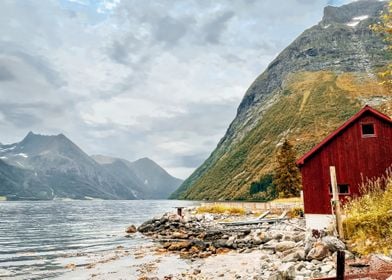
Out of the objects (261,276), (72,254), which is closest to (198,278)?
(261,276)

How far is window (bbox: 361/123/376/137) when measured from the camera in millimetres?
28047

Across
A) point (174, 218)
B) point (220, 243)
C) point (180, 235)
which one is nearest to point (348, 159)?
point (220, 243)

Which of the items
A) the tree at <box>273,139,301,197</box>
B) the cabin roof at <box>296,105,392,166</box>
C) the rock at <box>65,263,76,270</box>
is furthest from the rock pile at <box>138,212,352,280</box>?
the tree at <box>273,139,301,197</box>

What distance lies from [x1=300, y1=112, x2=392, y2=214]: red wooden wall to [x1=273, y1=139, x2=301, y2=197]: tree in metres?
41.1

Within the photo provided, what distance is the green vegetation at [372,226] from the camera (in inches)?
678

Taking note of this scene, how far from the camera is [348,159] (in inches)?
1119

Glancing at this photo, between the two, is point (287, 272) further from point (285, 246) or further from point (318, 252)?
point (285, 246)

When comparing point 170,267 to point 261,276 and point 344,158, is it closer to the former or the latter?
point 261,276

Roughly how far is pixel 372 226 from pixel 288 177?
52.6m

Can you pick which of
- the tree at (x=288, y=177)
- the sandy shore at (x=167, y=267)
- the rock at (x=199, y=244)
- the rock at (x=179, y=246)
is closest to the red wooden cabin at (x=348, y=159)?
the sandy shore at (x=167, y=267)

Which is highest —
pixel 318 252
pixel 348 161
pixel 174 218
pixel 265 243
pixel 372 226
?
pixel 348 161

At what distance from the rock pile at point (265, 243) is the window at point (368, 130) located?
9.05 m

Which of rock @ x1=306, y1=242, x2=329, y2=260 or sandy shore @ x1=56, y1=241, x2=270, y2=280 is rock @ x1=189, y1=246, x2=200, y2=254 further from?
rock @ x1=306, y1=242, x2=329, y2=260

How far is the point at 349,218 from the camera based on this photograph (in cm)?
2128
